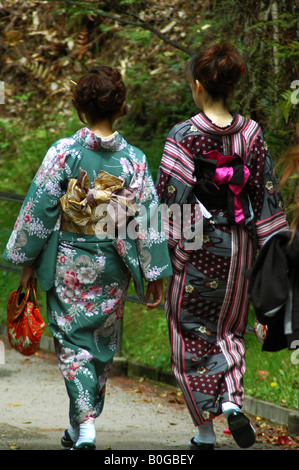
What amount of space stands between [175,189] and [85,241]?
1.99ft

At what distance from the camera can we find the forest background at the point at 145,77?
19.9 feet

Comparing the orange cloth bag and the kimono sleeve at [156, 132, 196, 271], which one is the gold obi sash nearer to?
the kimono sleeve at [156, 132, 196, 271]

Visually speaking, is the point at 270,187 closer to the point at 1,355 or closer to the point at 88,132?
the point at 88,132

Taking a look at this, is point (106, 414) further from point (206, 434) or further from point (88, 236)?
point (88, 236)

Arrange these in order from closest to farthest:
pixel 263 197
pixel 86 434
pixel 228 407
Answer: pixel 86 434 < pixel 228 407 < pixel 263 197

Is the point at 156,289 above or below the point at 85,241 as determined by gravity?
below

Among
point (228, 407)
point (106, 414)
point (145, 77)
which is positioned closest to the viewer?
point (228, 407)

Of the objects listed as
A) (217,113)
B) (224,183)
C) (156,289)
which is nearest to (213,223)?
(224,183)

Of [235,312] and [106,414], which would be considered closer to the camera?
[235,312]

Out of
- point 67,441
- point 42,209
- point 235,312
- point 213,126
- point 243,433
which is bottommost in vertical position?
point 67,441

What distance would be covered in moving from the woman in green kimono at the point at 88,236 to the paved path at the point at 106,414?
0.39 m

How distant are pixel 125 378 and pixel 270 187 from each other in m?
2.45

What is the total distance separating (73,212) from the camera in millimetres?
4000

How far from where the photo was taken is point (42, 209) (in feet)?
13.1
